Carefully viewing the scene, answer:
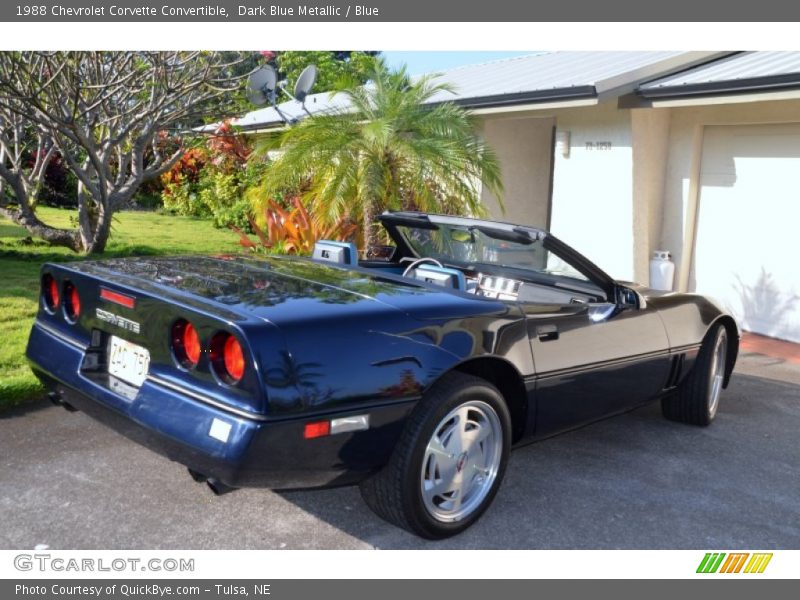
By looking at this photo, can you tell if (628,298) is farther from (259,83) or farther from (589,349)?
(259,83)

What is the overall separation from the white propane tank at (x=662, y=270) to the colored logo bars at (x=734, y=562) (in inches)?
246

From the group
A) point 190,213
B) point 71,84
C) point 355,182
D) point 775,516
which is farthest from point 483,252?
point 190,213

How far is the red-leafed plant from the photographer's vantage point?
9539 mm

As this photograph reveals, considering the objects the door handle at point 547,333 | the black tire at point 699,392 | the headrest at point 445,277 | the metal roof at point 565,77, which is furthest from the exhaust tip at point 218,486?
the metal roof at point 565,77

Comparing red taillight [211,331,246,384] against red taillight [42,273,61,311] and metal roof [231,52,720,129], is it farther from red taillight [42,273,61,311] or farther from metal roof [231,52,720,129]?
metal roof [231,52,720,129]

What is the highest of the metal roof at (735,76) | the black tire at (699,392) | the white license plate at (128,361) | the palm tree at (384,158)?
the metal roof at (735,76)

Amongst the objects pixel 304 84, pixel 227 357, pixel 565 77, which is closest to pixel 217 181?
pixel 304 84

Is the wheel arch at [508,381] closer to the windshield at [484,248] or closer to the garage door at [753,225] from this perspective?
the windshield at [484,248]

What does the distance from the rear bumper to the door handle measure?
35.1 inches

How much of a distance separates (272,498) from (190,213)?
1719cm

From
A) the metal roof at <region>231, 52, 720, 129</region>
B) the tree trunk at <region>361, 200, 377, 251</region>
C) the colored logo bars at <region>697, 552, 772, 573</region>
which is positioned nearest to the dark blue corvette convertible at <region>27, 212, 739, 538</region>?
the colored logo bars at <region>697, 552, 772, 573</region>

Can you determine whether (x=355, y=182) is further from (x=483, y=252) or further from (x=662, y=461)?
(x=662, y=461)

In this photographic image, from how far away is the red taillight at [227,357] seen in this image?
2.88 metres

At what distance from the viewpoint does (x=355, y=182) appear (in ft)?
29.8
